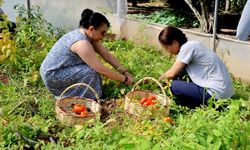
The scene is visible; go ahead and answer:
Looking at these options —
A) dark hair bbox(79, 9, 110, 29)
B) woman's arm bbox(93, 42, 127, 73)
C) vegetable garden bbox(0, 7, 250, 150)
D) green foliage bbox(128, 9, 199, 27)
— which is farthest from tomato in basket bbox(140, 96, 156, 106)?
green foliage bbox(128, 9, 199, 27)

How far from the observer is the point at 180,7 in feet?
37.7

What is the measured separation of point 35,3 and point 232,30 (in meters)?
4.10

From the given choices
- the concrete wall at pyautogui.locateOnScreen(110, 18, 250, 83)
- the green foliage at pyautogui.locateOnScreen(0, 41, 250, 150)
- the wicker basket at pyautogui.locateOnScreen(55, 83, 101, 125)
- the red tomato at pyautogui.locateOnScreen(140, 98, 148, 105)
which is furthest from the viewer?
the concrete wall at pyautogui.locateOnScreen(110, 18, 250, 83)

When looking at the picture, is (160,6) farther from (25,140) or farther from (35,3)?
(25,140)

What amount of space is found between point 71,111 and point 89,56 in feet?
1.87

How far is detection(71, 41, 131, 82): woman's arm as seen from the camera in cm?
411

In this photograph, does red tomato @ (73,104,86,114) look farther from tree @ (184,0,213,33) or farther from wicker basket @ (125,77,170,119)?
tree @ (184,0,213,33)

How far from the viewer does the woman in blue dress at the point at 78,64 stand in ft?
13.7

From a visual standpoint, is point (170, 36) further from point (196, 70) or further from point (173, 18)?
point (173, 18)

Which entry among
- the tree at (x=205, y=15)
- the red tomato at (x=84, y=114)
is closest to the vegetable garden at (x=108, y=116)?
the red tomato at (x=84, y=114)

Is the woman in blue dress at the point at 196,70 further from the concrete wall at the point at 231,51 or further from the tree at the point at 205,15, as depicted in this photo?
the tree at the point at 205,15

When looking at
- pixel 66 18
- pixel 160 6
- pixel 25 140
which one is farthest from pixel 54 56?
pixel 160 6

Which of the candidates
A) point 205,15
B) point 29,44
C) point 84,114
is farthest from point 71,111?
point 205,15

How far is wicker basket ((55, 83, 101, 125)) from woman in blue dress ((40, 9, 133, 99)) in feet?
0.70
